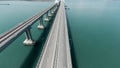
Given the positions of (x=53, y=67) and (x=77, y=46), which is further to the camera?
(x=77, y=46)

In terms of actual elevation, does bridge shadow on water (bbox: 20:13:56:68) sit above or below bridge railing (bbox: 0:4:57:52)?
below

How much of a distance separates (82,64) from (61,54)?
9.53 metres

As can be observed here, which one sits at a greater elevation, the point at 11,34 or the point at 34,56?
the point at 11,34


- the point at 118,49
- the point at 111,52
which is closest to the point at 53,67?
the point at 111,52

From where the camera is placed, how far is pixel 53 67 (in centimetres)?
2903

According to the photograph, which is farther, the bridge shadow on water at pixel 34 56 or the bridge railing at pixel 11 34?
the bridge shadow on water at pixel 34 56

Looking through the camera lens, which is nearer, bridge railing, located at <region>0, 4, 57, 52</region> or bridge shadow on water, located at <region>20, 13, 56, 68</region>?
bridge railing, located at <region>0, 4, 57, 52</region>

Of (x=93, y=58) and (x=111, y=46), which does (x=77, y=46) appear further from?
(x=111, y=46)

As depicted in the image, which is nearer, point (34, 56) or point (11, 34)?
point (11, 34)

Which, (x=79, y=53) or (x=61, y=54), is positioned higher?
(x=61, y=54)

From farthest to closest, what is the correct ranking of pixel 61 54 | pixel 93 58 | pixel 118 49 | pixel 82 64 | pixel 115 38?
1. pixel 115 38
2. pixel 118 49
3. pixel 93 58
4. pixel 82 64
5. pixel 61 54

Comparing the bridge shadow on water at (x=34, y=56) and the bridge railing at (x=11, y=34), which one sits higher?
the bridge railing at (x=11, y=34)

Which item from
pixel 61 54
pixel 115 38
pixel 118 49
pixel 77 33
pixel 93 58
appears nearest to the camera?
pixel 61 54

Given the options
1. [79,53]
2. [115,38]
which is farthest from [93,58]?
[115,38]
